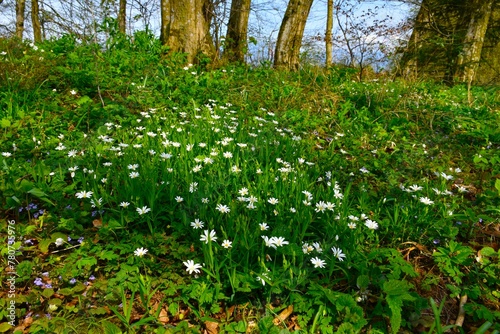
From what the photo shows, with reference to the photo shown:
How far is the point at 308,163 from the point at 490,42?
1193cm

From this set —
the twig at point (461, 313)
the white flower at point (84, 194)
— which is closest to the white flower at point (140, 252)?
the white flower at point (84, 194)

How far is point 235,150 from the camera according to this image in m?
3.00

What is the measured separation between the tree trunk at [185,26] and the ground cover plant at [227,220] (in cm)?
190

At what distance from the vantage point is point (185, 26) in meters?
5.54

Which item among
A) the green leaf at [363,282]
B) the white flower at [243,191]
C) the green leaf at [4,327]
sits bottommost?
the green leaf at [4,327]

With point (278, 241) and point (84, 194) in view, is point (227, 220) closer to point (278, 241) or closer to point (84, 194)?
point (278, 241)

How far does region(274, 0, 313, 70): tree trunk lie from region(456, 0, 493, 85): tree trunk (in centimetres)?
439

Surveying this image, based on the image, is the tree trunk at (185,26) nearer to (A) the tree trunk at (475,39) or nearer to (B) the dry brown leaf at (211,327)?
(B) the dry brown leaf at (211,327)

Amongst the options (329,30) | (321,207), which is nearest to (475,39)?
(329,30)

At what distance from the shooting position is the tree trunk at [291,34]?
6797 millimetres

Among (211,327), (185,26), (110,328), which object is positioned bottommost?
(211,327)

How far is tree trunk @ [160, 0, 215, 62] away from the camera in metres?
5.49

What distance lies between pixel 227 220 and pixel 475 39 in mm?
9326

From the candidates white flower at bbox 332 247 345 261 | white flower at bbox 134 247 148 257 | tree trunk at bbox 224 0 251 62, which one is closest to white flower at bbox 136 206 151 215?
white flower at bbox 134 247 148 257
